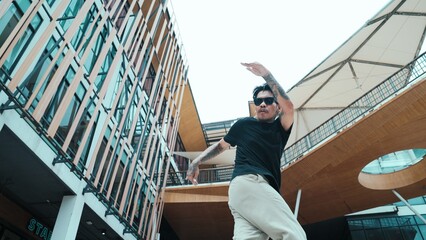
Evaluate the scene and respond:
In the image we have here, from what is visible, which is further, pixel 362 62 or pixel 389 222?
pixel 389 222

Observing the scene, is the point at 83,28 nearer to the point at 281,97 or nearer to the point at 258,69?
the point at 258,69

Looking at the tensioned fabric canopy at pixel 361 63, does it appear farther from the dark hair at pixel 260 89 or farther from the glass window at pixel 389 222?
the dark hair at pixel 260 89

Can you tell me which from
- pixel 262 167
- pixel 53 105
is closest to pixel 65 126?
pixel 53 105

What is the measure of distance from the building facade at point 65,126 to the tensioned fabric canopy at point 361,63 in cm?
640

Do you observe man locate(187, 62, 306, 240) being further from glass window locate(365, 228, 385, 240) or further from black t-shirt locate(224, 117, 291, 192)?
glass window locate(365, 228, 385, 240)

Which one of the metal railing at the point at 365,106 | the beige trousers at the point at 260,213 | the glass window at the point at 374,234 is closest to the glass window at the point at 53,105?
the beige trousers at the point at 260,213

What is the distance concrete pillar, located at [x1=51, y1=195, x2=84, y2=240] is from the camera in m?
10.5

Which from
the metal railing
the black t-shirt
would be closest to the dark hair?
the black t-shirt

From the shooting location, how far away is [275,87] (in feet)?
8.93

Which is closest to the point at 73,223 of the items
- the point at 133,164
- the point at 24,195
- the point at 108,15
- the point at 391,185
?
A: the point at 24,195

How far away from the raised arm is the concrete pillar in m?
9.78

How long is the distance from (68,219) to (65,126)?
2.93m

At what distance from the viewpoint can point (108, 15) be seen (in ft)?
42.8

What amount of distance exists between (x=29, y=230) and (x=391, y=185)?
1590cm
